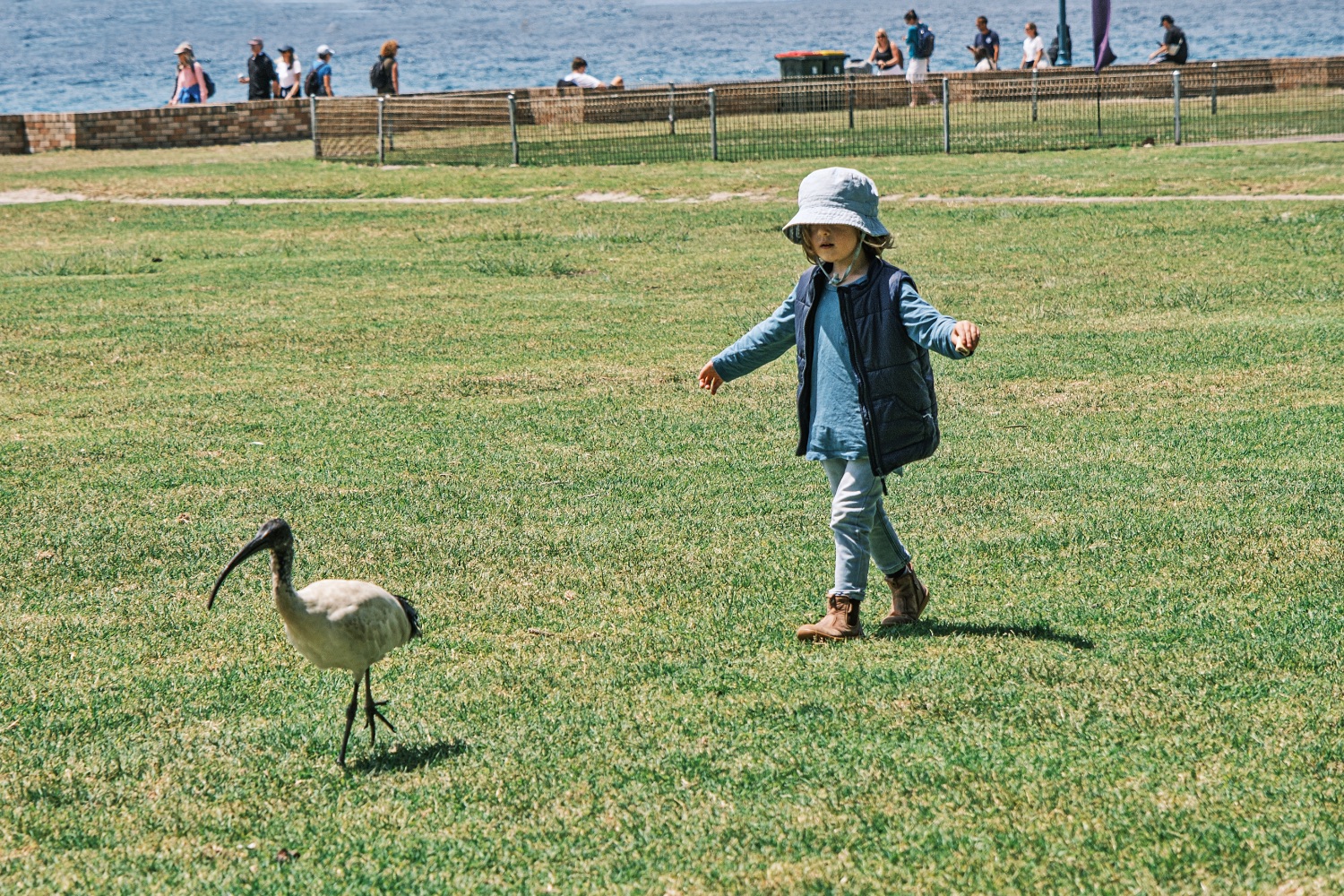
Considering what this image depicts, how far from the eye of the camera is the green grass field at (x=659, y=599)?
4.27m

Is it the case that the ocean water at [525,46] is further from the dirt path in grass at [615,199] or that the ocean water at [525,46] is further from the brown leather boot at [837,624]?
the brown leather boot at [837,624]

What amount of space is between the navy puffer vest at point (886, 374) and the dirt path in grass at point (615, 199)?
596 inches

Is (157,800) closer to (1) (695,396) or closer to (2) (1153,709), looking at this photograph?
(2) (1153,709)

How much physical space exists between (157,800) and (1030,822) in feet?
8.12

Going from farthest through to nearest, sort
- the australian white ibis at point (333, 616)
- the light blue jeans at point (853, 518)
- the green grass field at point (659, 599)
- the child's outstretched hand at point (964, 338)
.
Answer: the light blue jeans at point (853, 518) < the child's outstretched hand at point (964, 338) < the australian white ibis at point (333, 616) < the green grass field at point (659, 599)

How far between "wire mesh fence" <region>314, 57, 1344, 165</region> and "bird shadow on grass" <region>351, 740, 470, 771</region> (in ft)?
72.3

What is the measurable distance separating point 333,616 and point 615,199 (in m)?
18.5

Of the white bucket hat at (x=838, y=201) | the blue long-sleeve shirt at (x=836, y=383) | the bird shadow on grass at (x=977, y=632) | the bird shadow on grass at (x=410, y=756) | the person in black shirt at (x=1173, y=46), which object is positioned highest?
the person in black shirt at (x=1173, y=46)

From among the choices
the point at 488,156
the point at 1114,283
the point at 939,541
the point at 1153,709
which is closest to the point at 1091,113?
the point at 488,156

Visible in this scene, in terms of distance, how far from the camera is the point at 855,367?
563 centimetres

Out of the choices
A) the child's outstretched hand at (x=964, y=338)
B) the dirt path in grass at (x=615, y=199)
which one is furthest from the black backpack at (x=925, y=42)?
the child's outstretched hand at (x=964, y=338)

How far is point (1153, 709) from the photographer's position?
196 inches

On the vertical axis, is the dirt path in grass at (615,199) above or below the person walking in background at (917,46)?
below

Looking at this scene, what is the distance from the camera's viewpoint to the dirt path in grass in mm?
19806
